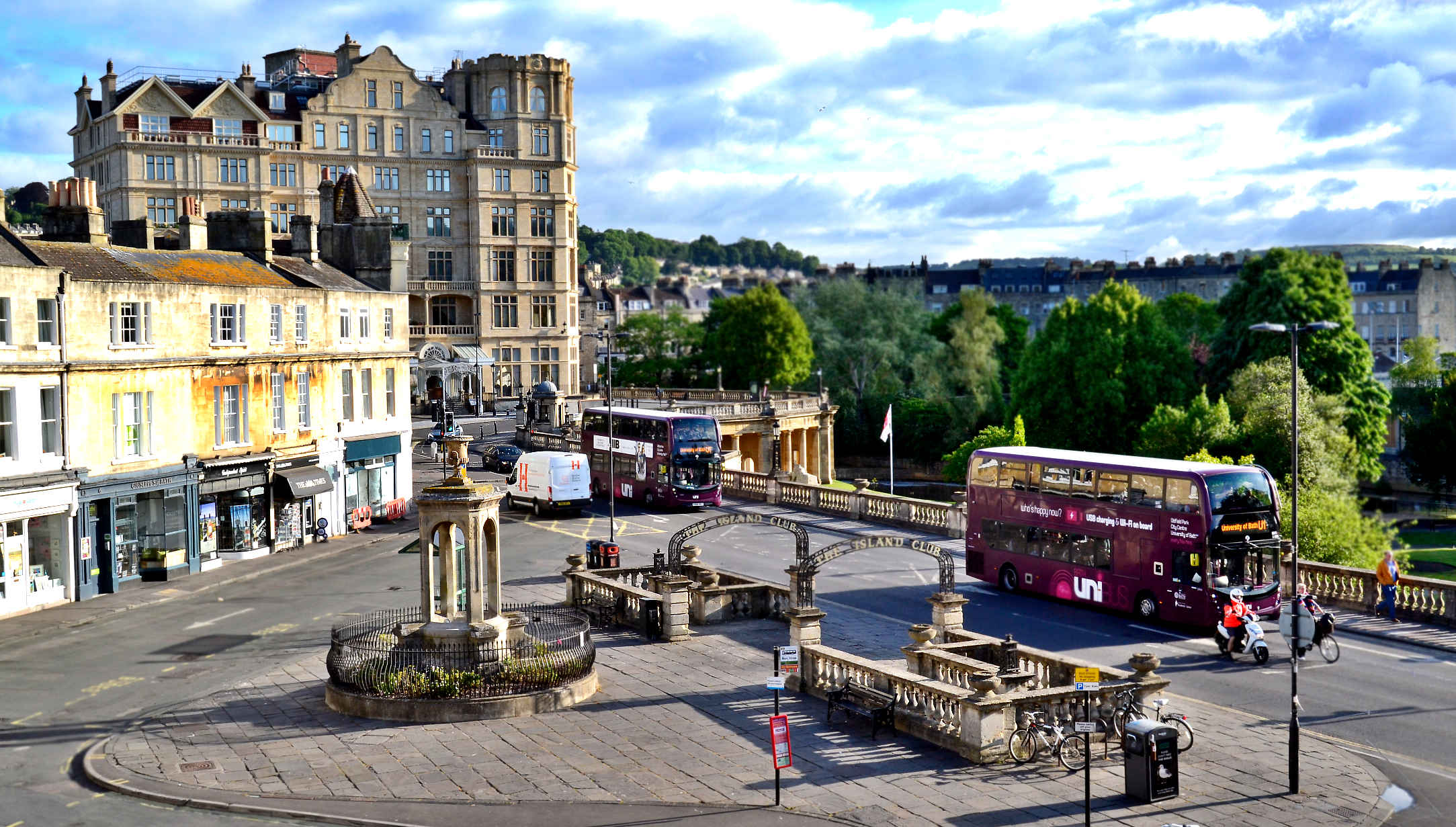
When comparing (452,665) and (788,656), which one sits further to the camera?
(452,665)

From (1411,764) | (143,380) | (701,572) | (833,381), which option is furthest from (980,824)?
(833,381)

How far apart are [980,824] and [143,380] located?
3052cm

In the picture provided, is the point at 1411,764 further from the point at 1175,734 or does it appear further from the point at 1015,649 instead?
the point at 1015,649

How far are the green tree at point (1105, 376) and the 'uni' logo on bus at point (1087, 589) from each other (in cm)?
4951

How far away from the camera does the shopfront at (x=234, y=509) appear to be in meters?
41.8

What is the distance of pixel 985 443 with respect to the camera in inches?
3130

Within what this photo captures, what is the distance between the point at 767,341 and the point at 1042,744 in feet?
305

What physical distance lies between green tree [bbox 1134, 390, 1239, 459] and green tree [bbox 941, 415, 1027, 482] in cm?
706

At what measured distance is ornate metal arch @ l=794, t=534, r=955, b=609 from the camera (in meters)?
27.2

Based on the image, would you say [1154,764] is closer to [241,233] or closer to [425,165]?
[241,233]

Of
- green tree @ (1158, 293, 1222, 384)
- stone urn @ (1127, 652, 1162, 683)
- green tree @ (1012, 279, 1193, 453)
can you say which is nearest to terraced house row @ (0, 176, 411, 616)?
stone urn @ (1127, 652, 1162, 683)

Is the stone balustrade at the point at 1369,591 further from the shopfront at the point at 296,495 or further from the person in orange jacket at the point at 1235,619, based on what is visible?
the shopfront at the point at 296,495

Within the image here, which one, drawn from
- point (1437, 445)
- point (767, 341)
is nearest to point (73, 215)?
point (767, 341)

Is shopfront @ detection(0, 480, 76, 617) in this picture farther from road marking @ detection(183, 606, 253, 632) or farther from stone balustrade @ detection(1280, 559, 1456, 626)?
stone balustrade @ detection(1280, 559, 1456, 626)
